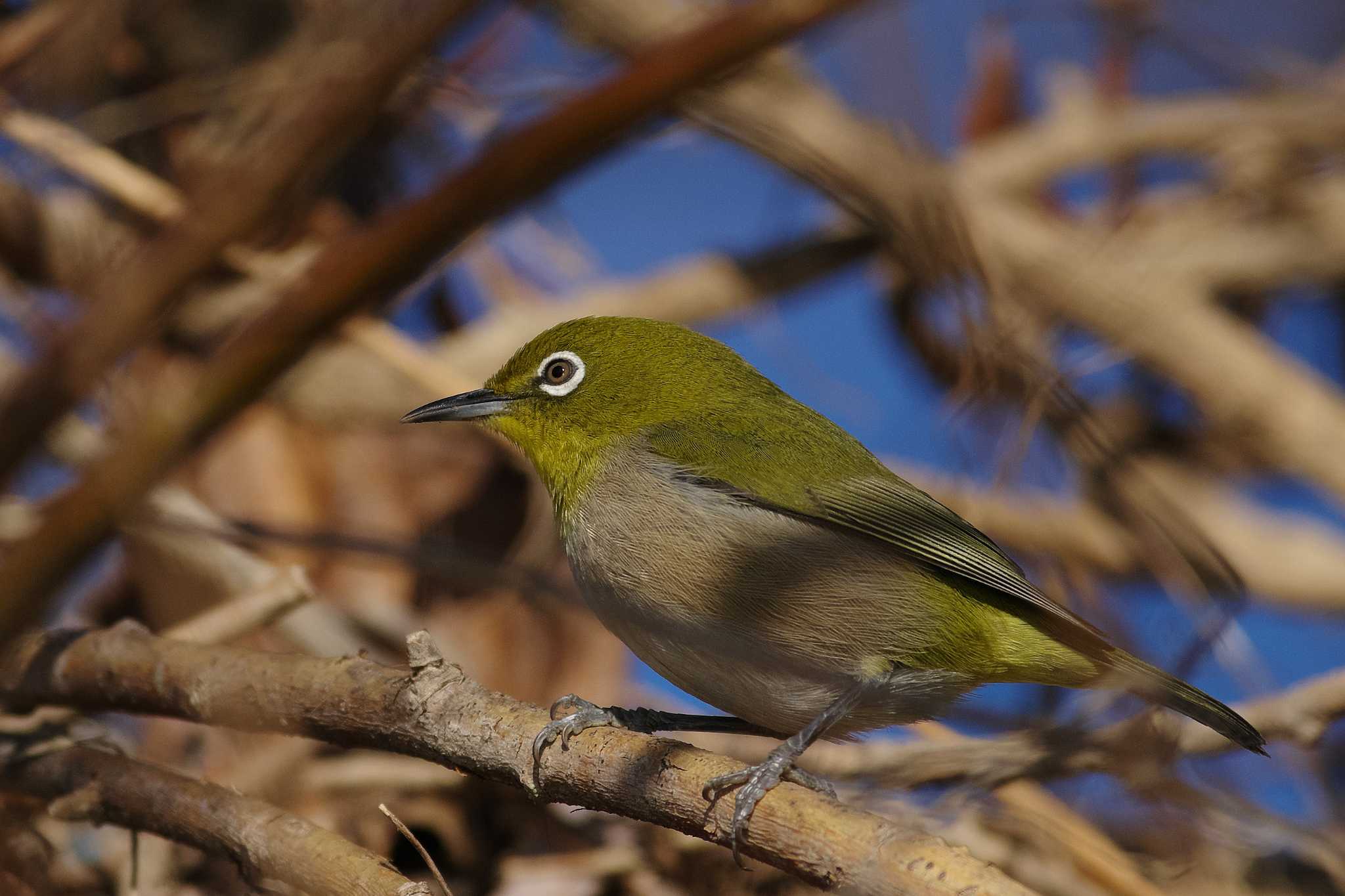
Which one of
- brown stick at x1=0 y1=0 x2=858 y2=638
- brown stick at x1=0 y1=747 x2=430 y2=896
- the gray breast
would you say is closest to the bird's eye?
the gray breast

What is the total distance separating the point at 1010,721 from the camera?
2506mm

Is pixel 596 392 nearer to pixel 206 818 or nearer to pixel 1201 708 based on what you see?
pixel 206 818

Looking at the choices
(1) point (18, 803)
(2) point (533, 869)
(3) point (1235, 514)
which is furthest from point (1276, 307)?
(1) point (18, 803)

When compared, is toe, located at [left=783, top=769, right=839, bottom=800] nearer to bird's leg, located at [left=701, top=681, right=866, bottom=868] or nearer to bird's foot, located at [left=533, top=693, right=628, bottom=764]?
bird's leg, located at [left=701, top=681, right=866, bottom=868]

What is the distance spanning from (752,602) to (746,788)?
0.65 m

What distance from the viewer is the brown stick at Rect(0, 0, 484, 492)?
125 cm

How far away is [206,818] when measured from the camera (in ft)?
8.06

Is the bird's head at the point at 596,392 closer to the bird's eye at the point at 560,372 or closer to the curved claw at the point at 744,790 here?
the bird's eye at the point at 560,372

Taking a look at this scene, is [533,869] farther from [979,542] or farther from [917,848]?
[917,848]

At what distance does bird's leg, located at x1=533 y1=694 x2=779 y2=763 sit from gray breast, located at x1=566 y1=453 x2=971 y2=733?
0.15m

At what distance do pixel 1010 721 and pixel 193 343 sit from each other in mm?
4118

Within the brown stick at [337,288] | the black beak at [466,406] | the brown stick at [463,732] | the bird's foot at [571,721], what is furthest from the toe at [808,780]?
the brown stick at [337,288]

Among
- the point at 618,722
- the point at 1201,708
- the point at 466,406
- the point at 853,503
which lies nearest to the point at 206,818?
the point at 618,722

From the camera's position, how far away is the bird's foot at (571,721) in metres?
2.42
